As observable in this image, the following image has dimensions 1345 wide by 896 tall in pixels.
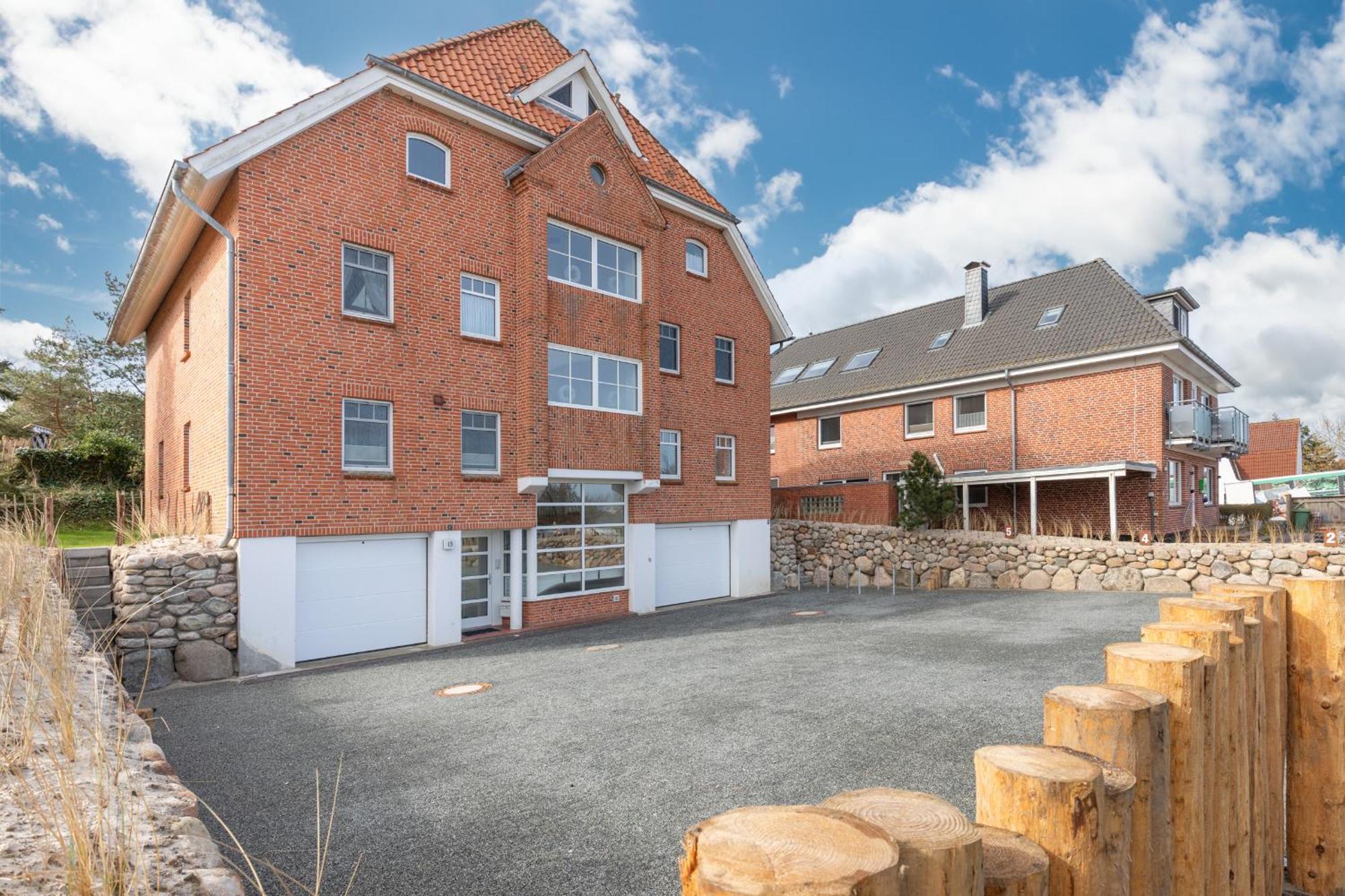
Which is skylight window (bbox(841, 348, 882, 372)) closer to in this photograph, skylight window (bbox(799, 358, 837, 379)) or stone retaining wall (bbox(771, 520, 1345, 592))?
skylight window (bbox(799, 358, 837, 379))

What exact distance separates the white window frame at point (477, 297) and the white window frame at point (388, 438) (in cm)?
213

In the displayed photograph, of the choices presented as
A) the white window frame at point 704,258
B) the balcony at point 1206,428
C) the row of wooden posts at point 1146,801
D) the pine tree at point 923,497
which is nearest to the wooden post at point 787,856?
the row of wooden posts at point 1146,801

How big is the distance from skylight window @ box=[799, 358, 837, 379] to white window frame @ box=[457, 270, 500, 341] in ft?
61.5

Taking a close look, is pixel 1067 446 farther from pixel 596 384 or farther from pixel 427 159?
pixel 427 159

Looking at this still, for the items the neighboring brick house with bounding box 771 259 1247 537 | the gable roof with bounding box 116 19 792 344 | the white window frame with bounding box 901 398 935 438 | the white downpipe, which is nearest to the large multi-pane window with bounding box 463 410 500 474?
the white downpipe

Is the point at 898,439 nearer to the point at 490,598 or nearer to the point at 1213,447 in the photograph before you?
the point at 1213,447

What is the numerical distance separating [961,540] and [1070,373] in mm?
7136

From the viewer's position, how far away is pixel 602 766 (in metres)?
6.10

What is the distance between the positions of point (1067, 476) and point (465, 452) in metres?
15.9

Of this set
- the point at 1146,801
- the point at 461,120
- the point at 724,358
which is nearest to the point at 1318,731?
the point at 1146,801

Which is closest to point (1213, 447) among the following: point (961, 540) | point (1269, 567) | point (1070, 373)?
point (1070, 373)

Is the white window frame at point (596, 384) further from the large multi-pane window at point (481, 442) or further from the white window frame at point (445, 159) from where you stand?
the white window frame at point (445, 159)

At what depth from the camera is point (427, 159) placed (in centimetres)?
1351

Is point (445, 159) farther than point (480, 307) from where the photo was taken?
No
